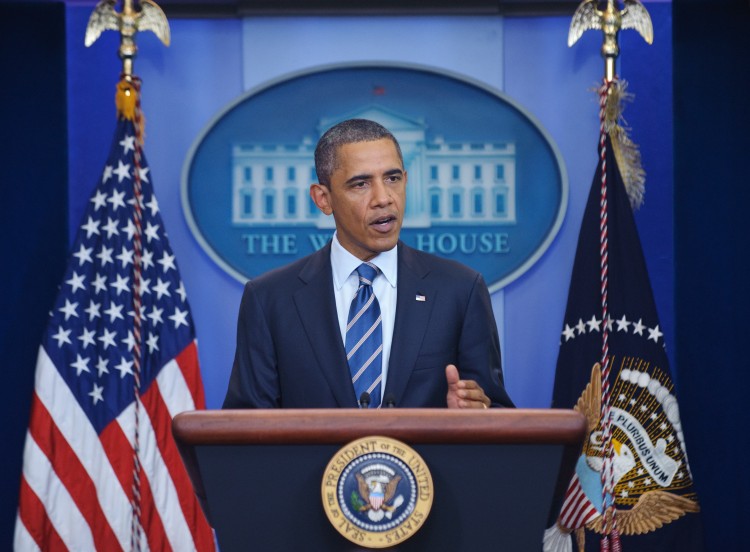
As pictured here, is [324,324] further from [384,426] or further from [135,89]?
[135,89]

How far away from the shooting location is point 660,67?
4148mm

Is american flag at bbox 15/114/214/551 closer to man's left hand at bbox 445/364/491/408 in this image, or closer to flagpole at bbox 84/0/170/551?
flagpole at bbox 84/0/170/551

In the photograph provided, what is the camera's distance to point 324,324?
2.23 m

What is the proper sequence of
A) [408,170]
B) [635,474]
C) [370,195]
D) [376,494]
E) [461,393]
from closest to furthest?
[376,494]
[461,393]
[370,195]
[635,474]
[408,170]

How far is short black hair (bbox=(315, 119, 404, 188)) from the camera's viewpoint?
238cm

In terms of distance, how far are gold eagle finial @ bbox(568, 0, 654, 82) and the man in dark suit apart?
1.64 m

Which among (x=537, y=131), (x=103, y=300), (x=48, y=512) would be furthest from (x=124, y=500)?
(x=537, y=131)

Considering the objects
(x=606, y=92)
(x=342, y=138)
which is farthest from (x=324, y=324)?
(x=606, y=92)

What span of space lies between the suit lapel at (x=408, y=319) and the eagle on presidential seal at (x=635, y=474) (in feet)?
5.22

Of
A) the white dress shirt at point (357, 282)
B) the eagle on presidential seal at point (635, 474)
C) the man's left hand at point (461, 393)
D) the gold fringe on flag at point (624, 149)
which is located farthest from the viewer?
the gold fringe on flag at point (624, 149)

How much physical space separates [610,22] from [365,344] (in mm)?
2036

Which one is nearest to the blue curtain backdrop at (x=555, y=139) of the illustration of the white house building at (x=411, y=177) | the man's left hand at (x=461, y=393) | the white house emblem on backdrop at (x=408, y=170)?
the white house emblem on backdrop at (x=408, y=170)

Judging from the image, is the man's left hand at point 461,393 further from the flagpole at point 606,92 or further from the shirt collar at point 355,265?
the flagpole at point 606,92

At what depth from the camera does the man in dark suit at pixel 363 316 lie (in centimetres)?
219
